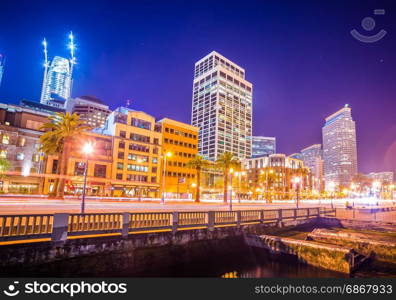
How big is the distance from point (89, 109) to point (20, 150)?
126481mm

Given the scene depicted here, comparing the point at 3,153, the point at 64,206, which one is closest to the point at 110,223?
the point at 64,206

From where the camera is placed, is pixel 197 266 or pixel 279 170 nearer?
pixel 197 266

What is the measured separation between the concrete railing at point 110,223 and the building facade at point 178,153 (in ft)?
199

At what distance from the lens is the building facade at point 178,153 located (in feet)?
262

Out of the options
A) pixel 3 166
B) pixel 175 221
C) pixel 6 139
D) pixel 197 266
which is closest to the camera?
pixel 175 221

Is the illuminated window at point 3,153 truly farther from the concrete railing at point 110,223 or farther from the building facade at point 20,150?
the concrete railing at point 110,223

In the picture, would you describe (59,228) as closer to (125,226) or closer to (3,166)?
(125,226)

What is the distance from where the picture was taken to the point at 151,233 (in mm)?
12391

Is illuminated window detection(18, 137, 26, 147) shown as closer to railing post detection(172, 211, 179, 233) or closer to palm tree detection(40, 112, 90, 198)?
palm tree detection(40, 112, 90, 198)

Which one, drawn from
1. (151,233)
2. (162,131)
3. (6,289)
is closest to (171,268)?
(151,233)

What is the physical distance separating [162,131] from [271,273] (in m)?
68.2

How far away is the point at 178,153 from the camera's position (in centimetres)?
8306

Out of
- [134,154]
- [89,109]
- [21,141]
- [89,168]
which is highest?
[89,109]

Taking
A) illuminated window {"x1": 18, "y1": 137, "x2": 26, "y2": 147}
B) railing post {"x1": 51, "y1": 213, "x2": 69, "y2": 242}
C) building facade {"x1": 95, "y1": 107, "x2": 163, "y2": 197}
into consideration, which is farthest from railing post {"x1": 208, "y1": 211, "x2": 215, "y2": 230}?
illuminated window {"x1": 18, "y1": 137, "x2": 26, "y2": 147}
